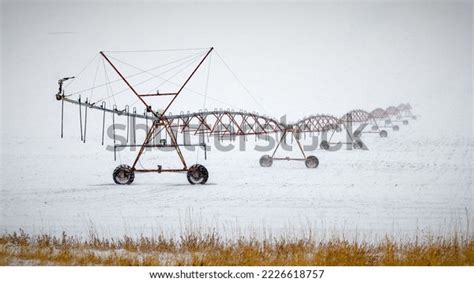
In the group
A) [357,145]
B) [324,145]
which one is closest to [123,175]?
[324,145]

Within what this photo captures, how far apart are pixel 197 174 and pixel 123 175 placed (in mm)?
1035

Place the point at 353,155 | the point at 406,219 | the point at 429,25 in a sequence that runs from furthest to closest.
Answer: the point at 353,155, the point at 429,25, the point at 406,219

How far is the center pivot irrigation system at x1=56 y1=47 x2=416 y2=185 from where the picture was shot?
5.70 meters

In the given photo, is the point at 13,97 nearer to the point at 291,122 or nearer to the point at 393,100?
the point at 291,122

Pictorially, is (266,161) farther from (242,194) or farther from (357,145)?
(357,145)

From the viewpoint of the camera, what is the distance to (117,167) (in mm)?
5746

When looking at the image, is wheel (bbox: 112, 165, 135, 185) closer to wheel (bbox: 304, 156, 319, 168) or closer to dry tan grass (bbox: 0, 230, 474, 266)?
dry tan grass (bbox: 0, 230, 474, 266)

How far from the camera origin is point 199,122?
5.88 meters

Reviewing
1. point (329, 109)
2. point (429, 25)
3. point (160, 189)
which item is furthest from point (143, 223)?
point (429, 25)

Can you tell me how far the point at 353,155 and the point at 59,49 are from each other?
467 cm

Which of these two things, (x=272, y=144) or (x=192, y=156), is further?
(x=272, y=144)

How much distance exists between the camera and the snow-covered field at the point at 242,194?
5.43 m

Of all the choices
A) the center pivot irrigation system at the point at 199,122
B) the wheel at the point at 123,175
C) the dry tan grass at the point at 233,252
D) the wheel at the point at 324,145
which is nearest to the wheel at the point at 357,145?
the center pivot irrigation system at the point at 199,122

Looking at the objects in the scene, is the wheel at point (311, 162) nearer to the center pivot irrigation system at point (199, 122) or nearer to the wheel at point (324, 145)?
the center pivot irrigation system at point (199, 122)
